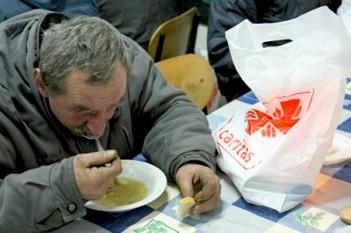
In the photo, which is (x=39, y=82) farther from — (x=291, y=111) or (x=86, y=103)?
(x=291, y=111)

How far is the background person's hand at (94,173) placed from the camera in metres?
1.05

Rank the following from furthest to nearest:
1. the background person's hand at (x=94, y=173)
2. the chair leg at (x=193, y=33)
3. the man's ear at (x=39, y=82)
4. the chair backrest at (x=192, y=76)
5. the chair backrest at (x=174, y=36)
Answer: the chair leg at (x=193, y=33)
the chair backrest at (x=174, y=36)
the chair backrest at (x=192, y=76)
the man's ear at (x=39, y=82)
the background person's hand at (x=94, y=173)

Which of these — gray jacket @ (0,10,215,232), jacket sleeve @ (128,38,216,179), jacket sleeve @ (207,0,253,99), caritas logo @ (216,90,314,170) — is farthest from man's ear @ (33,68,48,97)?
jacket sleeve @ (207,0,253,99)

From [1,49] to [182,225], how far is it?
50 centimetres

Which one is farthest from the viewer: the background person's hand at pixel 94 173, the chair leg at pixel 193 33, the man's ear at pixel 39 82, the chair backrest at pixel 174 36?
the chair leg at pixel 193 33

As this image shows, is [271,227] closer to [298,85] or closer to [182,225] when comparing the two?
[182,225]

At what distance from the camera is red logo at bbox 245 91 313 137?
119cm

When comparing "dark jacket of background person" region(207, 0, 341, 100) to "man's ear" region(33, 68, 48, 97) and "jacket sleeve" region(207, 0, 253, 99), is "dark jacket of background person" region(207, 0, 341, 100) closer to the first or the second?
"jacket sleeve" region(207, 0, 253, 99)

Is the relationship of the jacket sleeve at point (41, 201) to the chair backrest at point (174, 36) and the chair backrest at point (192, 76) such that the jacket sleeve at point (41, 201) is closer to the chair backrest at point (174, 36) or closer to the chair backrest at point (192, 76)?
the chair backrest at point (192, 76)

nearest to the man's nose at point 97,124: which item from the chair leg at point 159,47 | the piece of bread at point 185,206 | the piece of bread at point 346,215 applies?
the piece of bread at point 185,206

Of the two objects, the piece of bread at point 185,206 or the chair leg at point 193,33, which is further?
the chair leg at point 193,33

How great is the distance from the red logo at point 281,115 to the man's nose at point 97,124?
30 centimetres

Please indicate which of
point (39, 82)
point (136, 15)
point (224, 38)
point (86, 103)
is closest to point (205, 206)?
point (86, 103)

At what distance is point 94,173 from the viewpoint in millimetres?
1056
